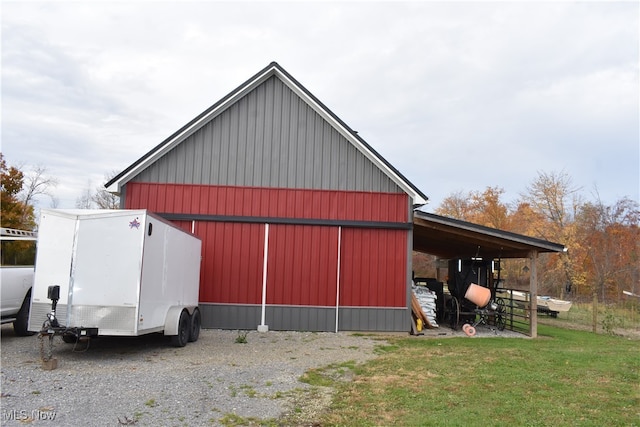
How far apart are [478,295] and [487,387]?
23.8 feet

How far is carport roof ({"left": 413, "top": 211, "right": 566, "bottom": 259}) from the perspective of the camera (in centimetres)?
1279

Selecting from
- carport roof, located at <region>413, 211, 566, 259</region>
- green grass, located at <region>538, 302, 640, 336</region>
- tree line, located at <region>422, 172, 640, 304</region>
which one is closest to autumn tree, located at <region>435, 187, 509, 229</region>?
tree line, located at <region>422, 172, 640, 304</region>

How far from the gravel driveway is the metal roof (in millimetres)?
4311

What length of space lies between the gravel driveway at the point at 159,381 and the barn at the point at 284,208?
1.95 m

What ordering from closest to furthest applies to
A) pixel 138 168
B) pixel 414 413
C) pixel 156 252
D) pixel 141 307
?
pixel 414 413, pixel 141 307, pixel 156 252, pixel 138 168

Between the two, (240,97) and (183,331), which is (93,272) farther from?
(240,97)

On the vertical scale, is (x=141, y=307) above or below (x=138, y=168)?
below

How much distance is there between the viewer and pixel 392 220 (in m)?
13.1

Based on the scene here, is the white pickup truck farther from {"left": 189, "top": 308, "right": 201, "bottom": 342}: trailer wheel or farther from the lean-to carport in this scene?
the lean-to carport

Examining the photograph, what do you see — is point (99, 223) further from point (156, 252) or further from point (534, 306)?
point (534, 306)

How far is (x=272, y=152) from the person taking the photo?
13.2m

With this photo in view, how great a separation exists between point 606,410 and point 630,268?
2804cm

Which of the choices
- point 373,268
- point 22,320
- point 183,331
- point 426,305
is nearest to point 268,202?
point 373,268

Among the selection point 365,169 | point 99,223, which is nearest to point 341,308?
point 365,169
